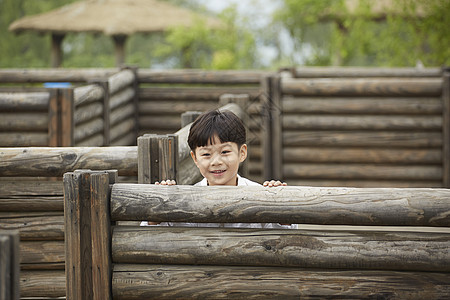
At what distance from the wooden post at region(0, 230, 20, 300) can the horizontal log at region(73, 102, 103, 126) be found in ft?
14.5

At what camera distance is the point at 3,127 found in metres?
6.43

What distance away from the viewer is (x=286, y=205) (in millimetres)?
2773

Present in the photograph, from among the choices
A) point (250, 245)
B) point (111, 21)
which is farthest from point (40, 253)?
point (111, 21)

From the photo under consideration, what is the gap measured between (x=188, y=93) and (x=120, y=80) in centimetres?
115

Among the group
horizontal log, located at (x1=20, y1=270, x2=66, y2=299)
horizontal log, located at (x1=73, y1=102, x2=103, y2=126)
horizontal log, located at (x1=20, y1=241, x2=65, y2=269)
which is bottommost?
horizontal log, located at (x1=20, y1=270, x2=66, y2=299)

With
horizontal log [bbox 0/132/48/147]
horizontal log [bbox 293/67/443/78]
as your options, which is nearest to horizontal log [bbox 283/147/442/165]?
horizontal log [bbox 293/67/443/78]

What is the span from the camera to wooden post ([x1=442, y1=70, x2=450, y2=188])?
27.0ft

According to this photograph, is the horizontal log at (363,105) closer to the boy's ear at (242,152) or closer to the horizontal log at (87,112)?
the horizontal log at (87,112)

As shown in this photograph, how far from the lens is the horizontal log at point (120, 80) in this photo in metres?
8.84

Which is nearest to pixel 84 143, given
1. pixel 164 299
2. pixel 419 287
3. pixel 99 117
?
pixel 99 117

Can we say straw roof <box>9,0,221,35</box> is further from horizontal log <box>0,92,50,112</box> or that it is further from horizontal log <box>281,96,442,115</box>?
horizontal log <box>0,92,50,112</box>

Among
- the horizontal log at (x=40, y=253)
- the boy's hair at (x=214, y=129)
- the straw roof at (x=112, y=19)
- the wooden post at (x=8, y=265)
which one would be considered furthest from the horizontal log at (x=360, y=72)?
the straw roof at (x=112, y=19)

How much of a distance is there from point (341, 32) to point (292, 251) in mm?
18847

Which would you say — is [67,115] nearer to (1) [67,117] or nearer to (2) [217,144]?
(1) [67,117]
